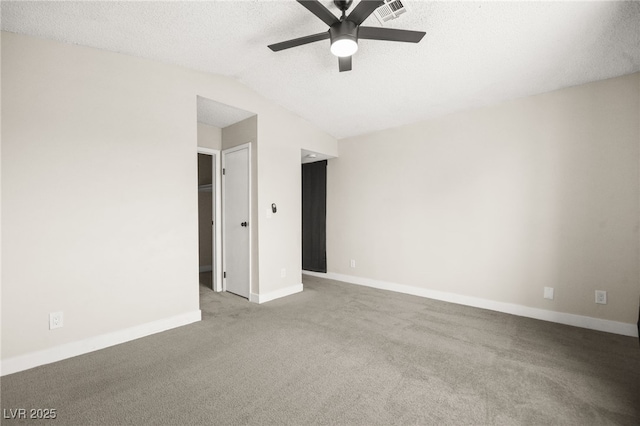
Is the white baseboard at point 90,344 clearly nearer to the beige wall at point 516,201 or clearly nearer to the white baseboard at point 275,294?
the white baseboard at point 275,294

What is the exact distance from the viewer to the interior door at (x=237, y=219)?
12.8 ft

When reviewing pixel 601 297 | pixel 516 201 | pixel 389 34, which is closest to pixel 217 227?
pixel 389 34

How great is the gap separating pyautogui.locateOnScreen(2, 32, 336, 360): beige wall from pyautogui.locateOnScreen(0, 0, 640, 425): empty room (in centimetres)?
2

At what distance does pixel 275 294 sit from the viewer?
13.0ft

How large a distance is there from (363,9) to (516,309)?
3406mm

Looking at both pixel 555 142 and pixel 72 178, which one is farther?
pixel 555 142

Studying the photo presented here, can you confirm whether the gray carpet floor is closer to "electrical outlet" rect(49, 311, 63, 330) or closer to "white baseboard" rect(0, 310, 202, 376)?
"white baseboard" rect(0, 310, 202, 376)

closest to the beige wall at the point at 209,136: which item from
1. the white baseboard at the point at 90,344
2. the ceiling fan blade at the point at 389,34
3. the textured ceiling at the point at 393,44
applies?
the textured ceiling at the point at 393,44

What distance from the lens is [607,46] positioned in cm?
241

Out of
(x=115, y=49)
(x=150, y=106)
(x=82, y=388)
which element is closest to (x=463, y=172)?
(x=150, y=106)

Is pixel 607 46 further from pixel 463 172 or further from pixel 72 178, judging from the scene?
pixel 72 178

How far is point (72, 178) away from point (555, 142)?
4.57m

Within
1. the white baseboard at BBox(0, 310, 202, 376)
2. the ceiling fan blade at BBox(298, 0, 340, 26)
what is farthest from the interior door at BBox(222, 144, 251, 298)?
the ceiling fan blade at BBox(298, 0, 340, 26)

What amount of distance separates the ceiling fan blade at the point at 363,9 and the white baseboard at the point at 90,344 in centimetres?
306
